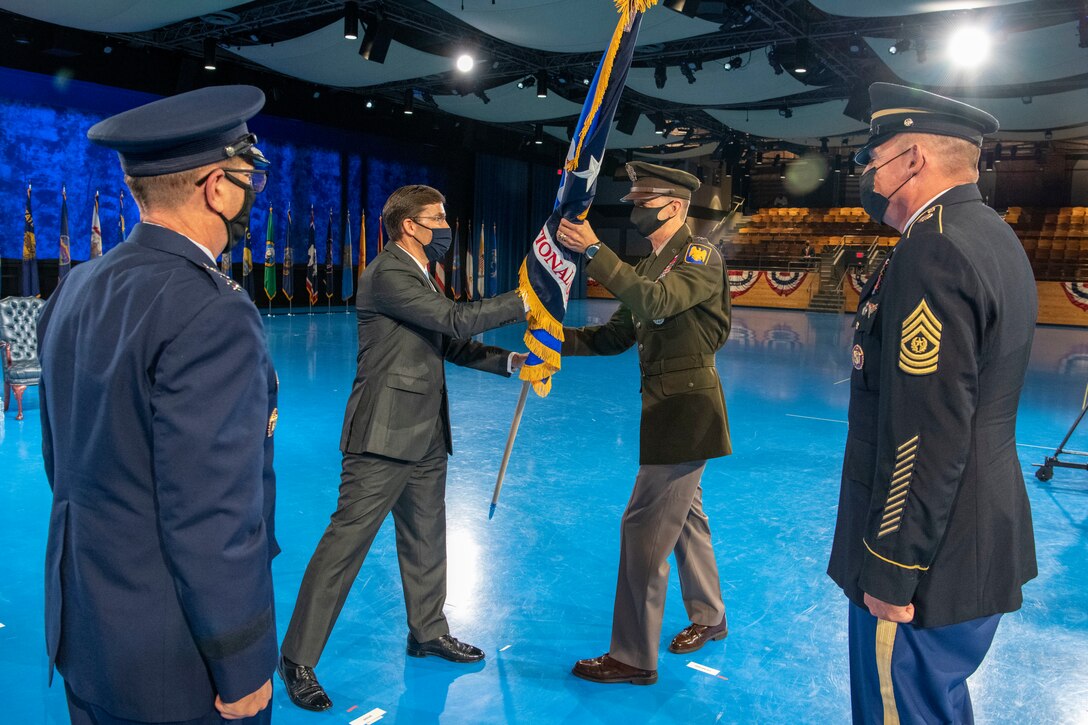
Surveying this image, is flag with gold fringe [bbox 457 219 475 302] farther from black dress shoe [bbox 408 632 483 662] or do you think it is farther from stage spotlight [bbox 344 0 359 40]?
black dress shoe [bbox 408 632 483 662]

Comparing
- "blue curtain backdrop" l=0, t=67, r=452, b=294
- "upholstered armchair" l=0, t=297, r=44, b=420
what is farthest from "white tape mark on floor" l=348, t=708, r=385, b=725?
"blue curtain backdrop" l=0, t=67, r=452, b=294

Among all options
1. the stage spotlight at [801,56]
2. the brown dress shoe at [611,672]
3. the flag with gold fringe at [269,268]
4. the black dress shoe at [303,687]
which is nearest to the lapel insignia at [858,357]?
the brown dress shoe at [611,672]

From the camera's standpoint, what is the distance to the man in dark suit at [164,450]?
3.83ft

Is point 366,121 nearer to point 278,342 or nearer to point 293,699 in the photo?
point 278,342

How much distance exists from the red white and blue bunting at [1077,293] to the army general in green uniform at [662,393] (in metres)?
19.8

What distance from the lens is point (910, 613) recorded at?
160cm

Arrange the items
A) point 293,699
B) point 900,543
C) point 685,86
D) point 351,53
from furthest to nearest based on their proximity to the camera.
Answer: point 685,86
point 351,53
point 293,699
point 900,543

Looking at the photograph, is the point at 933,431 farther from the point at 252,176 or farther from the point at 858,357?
the point at 252,176

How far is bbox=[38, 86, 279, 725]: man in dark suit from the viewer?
3.83 feet

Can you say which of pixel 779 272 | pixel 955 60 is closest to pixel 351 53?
pixel 955 60

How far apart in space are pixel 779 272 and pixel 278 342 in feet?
50.7

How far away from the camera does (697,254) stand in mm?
2781

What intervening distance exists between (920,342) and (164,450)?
1.31 meters

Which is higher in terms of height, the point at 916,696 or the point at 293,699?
the point at 916,696
